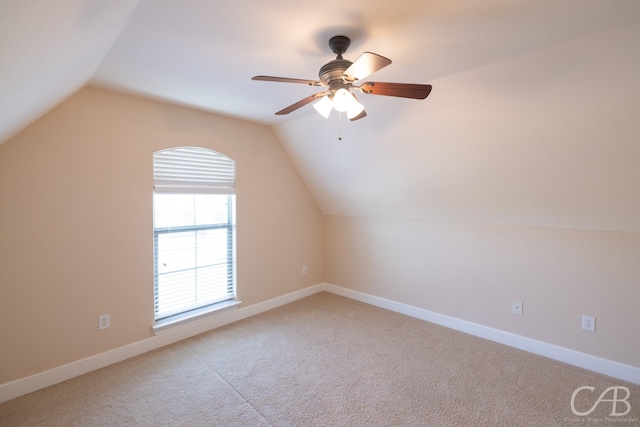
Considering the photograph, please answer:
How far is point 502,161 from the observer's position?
2.43 m

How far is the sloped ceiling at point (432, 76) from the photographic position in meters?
1.41

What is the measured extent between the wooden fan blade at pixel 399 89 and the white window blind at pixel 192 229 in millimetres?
2058

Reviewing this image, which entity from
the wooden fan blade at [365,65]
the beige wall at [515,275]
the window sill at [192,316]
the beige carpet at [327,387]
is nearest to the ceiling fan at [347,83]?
the wooden fan blade at [365,65]

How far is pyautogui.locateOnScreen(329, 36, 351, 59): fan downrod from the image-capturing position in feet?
5.49

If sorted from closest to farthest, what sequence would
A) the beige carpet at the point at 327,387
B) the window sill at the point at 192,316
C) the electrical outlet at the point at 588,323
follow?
the beige carpet at the point at 327,387, the electrical outlet at the point at 588,323, the window sill at the point at 192,316

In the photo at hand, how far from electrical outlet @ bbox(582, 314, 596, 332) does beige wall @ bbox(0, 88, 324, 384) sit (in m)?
3.65

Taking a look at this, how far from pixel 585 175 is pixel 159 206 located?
3512 millimetres

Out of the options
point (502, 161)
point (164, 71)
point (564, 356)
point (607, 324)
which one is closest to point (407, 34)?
point (502, 161)

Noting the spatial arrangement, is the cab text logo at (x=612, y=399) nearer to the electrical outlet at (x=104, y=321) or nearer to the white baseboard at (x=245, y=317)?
the white baseboard at (x=245, y=317)

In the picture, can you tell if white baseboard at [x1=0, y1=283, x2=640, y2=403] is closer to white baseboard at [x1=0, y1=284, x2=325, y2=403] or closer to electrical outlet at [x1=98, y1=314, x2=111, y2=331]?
white baseboard at [x1=0, y1=284, x2=325, y2=403]

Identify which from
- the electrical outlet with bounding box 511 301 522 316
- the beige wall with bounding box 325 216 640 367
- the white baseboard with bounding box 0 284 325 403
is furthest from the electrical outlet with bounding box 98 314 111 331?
the electrical outlet with bounding box 511 301 522 316

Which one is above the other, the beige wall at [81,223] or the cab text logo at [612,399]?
the beige wall at [81,223]

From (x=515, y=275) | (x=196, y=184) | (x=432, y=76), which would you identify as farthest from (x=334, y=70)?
(x=515, y=275)

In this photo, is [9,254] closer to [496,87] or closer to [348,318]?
[348,318]
